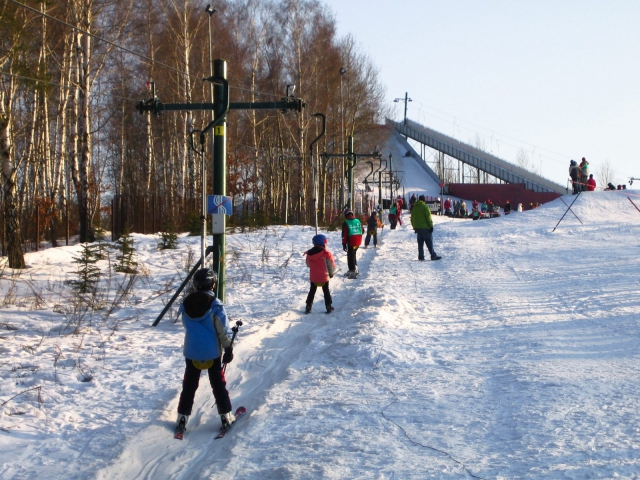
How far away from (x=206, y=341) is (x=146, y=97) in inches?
438

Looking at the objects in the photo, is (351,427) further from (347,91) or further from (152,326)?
(347,91)

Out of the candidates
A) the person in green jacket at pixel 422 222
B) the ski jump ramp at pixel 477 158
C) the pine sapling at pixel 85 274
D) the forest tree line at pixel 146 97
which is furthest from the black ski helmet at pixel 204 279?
the ski jump ramp at pixel 477 158

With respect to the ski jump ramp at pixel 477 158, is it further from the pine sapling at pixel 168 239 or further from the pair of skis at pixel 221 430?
the pair of skis at pixel 221 430

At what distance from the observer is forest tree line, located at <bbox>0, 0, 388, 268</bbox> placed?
19.9 m

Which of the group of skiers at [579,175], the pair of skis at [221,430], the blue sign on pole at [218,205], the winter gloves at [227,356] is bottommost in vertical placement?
the pair of skis at [221,430]

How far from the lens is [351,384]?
6629 millimetres

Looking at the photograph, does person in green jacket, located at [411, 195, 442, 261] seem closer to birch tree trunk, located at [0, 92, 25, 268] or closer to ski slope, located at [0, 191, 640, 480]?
ski slope, located at [0, 191, 640, 480]

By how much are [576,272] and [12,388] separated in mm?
11982

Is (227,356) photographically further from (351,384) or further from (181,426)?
(351,384)

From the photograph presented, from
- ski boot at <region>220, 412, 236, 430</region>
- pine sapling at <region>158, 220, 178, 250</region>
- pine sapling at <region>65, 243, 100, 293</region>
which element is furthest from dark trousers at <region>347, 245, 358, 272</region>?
ski boot at <region>220, 412, 236, 430</region>

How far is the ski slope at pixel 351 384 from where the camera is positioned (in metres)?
4.72

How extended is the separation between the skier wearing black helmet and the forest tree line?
366 inches

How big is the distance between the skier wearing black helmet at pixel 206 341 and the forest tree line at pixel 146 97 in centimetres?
930

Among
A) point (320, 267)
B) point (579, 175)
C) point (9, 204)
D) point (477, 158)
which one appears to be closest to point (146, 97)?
point (9, 204)
